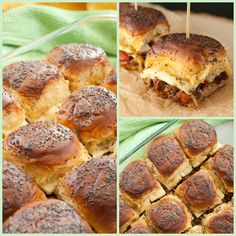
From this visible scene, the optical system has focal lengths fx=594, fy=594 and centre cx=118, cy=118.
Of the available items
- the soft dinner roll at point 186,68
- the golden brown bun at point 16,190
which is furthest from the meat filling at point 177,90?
the golden brown bun at point 16,190

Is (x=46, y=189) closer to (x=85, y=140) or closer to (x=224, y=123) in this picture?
(x=85, y=140)

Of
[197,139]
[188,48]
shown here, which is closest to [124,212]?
[197,139]

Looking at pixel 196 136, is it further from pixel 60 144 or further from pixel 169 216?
pixel 60 144

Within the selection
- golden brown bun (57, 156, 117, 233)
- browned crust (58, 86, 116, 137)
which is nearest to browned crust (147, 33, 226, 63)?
browned crust (58, 86, 116, 137)

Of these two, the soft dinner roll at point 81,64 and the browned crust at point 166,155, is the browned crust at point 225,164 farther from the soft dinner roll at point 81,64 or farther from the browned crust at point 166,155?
the soft dinner roll at point 81,64

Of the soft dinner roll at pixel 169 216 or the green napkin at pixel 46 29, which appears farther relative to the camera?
the green napkin at pixel 46 29

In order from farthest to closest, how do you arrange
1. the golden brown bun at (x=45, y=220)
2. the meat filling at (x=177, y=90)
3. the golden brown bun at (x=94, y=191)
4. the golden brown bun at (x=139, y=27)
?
the golden brown bun at (x=139, y=27)
the meat filling at (x=177, y=90)
the golden brown bun at (x=94, y=191)
the golden brown bun at (x=45, y=220)
